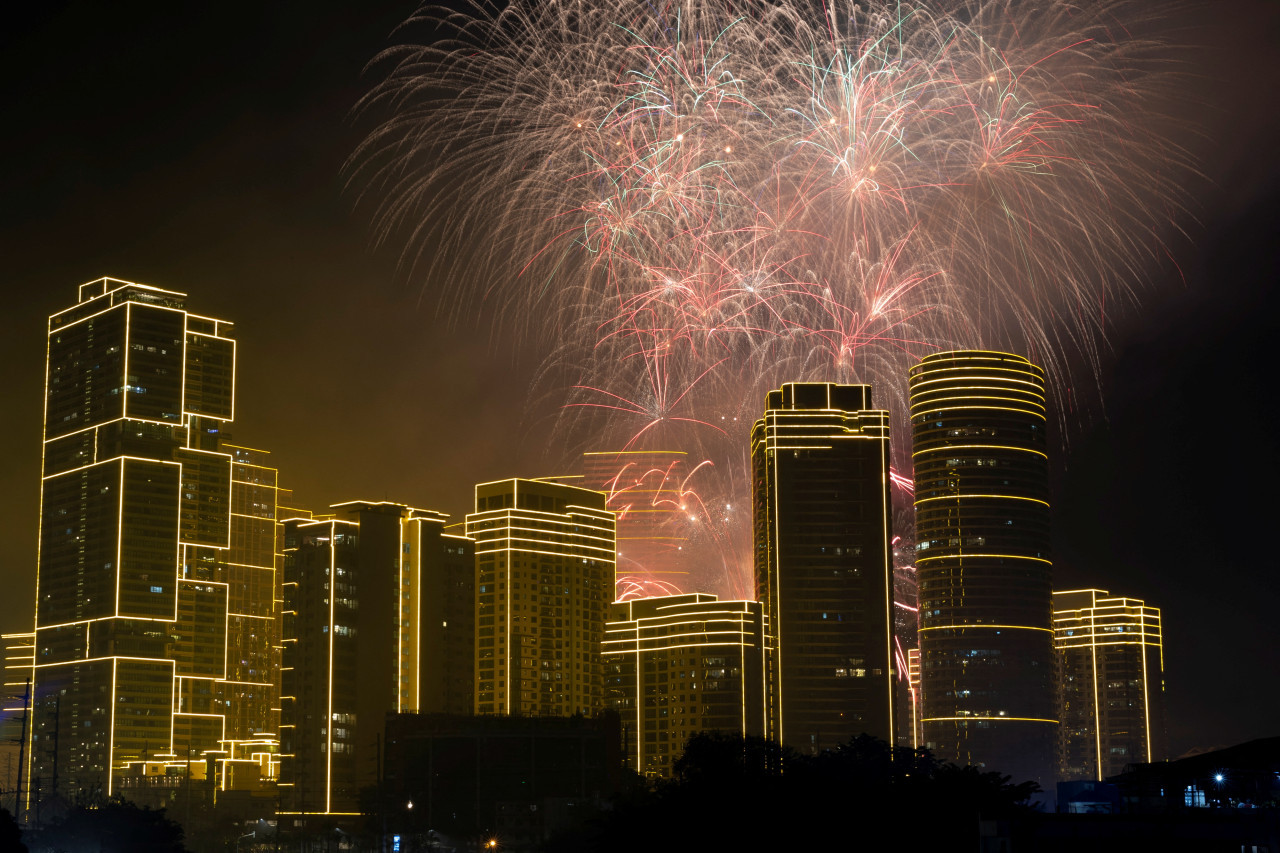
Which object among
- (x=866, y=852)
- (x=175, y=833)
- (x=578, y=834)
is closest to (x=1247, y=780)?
(x=866, y=852)

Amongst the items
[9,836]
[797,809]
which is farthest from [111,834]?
[797,809]

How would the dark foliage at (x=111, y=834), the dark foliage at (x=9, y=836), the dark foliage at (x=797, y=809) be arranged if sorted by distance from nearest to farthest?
the dark foliage at (x=797, y=809) < the dark foliage at (x=9, y=836) < the dark foliage at (x=111, y=834)

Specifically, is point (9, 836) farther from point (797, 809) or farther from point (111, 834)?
point (797, 809)

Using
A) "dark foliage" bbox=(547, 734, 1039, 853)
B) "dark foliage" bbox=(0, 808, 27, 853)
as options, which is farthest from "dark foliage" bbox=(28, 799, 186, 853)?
"dark foliage" bbox=(547, 734, 1039, 853)

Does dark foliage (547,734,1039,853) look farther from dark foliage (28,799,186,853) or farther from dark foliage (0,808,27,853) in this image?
dark foliage (28,799,186,853)

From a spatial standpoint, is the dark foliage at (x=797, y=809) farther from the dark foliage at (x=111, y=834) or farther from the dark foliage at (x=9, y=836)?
the dark foliage at (x=111, y=834)

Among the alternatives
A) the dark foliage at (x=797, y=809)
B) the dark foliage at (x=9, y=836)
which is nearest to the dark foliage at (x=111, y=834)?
the dark foliage at (x=9, y=836)

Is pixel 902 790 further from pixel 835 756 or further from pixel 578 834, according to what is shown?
pixel 578 834
